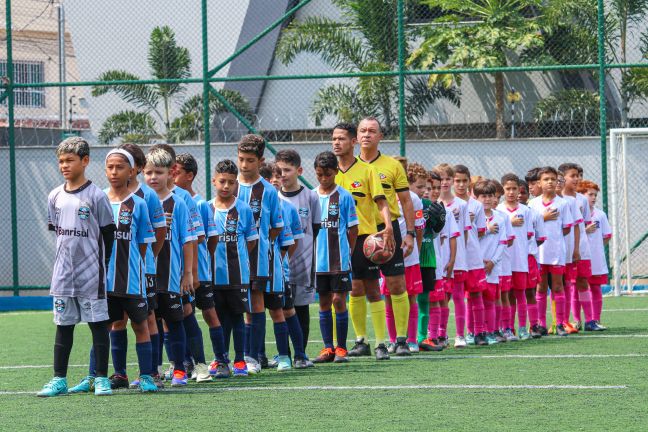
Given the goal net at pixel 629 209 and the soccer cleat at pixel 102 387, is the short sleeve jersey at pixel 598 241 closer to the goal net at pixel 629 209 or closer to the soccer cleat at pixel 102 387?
the goal net at pixel 629 209

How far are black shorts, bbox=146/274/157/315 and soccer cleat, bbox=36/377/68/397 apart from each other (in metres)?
0.77

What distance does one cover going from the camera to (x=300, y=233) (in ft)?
30.9

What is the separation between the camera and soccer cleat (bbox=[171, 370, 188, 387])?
822 centimetres

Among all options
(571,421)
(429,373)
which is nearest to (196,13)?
(429,373)

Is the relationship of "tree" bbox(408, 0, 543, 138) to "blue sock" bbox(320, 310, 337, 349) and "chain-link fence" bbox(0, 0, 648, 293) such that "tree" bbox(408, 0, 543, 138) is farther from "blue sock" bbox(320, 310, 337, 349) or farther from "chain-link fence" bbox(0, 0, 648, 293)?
"blue sock" bbox(320, 310, 337, 349)

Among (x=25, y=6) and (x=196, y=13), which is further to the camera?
(x=25, y=6)

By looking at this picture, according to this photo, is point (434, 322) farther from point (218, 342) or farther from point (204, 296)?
point (204, 296)

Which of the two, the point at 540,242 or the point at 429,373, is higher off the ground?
the point at 540,242

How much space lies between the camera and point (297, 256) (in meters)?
9.80

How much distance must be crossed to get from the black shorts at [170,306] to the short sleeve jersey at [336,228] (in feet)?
5.73

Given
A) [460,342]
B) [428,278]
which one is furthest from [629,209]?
[428,278]

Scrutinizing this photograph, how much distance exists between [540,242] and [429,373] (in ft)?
12.9

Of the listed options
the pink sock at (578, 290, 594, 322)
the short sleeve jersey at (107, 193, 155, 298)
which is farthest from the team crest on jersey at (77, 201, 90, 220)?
the pink sock at (578, 290, 594, 322)

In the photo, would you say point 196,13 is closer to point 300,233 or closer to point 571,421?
point 300,233
